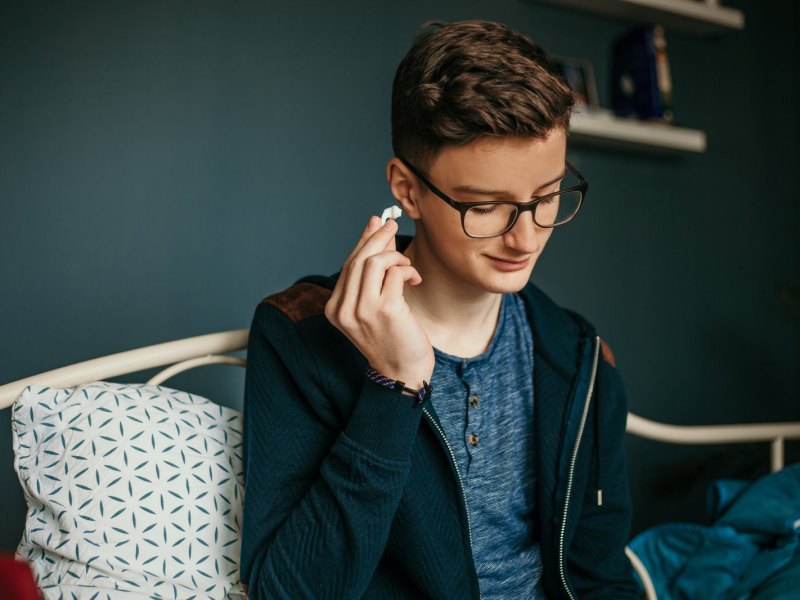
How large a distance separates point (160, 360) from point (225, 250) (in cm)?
62

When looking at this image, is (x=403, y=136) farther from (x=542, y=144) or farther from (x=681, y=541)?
(x=681, y=541)

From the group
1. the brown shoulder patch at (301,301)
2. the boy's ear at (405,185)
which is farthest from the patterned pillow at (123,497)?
the boy's ear at (405,185)

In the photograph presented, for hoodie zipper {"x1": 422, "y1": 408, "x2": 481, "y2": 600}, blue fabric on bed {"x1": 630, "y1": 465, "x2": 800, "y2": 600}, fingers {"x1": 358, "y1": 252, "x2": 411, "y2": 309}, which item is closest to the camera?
fingers {"x1": 358, "y1": 252, "x2": 411, "y2": 309}

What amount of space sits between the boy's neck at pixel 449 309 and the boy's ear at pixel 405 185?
112mm

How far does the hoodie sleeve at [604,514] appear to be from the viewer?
1.28m

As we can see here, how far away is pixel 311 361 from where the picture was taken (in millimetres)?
1093

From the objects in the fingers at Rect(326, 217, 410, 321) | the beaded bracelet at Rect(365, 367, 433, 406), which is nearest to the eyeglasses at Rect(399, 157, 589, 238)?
the fingers at Rect(326, 217, 410, 321)

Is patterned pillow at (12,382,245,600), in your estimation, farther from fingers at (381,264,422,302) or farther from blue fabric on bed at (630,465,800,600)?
blue fabric on bed at (630,465,800,600)

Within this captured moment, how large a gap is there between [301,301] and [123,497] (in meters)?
0.36

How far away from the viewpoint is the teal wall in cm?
167

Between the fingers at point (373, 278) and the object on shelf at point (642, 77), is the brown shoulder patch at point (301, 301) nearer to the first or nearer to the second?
the fingers at point (373, 278)

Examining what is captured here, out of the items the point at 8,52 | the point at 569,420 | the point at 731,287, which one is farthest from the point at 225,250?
the point at 731,287

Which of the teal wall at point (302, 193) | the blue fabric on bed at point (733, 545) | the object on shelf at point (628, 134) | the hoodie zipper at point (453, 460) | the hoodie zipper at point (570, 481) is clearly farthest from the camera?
the object on shelf at point (628, 134)

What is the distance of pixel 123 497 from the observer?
1040mm
